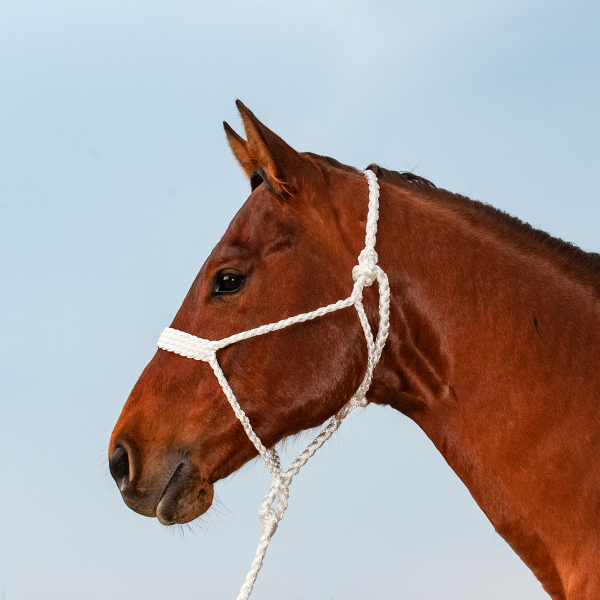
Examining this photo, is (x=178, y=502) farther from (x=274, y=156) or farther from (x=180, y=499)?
(x=274, y=156)

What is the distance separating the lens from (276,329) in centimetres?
235

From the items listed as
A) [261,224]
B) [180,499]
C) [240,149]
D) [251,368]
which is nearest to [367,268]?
[261,224]

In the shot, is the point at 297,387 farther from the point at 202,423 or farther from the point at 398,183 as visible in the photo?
the point at 398,183

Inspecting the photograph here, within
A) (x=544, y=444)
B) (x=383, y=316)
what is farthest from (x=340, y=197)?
(x=544, y=444)

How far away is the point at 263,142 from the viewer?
94.3 inches

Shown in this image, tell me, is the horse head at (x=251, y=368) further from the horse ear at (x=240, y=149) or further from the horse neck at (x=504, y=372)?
A: the horse ear at (x=240, y=149)

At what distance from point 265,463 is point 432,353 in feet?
2.67

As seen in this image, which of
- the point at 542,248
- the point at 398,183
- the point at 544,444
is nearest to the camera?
the point at 544,444

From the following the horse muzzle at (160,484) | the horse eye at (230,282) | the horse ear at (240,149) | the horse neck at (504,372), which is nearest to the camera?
the horse neck at (504,372)

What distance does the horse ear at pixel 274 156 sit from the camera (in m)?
2.38

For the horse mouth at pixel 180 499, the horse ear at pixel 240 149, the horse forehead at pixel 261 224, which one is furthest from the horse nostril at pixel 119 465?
the horse ear at pixel 240 149

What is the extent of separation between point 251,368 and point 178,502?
58 cm

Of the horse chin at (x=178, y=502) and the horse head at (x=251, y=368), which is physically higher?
the horse head at (x=251, y=368)

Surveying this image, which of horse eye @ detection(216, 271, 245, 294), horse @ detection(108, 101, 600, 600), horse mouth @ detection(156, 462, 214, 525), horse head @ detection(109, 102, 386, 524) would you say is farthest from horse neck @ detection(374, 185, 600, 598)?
horse mouth @ detection(156, 462, 214, 525)
